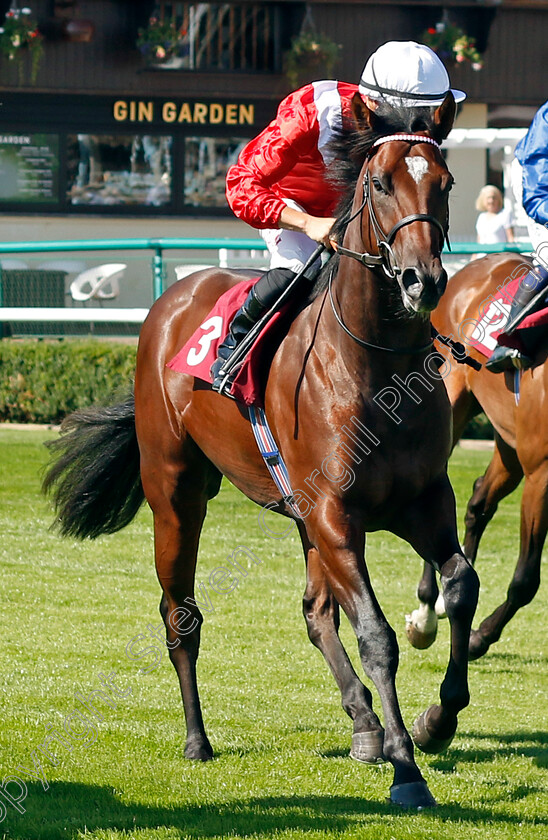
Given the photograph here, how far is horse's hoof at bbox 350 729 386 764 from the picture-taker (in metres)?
3.86

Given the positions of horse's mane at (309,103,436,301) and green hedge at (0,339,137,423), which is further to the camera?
green hedge at (0,339,137,423)

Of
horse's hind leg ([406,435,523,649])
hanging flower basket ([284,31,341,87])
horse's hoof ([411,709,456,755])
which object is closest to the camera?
horse's hoof ([411,709,456,755])

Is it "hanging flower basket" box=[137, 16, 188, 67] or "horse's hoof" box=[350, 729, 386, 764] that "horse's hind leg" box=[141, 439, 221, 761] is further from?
"hanging flower basket" box=[137, 16, 188, 67]

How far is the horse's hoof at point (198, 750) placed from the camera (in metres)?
4.08

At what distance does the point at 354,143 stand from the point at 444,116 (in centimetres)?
27

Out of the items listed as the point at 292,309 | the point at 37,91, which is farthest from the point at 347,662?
the point at 37,91

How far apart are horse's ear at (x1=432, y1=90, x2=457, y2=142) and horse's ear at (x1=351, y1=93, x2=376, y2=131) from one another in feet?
0.58

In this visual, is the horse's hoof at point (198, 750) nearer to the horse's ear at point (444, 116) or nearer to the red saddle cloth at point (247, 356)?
the red saddle cloth at point (247, 356)

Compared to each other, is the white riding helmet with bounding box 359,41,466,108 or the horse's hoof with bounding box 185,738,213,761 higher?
the white riding helmet with bounding box 359,41,466,108

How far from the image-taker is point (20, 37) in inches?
619

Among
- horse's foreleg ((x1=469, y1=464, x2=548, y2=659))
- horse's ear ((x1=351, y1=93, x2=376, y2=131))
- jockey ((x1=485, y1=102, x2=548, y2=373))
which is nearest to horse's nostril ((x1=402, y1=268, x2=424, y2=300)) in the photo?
horse's ear ((x1=351, y1=93, x2=376, y2=131))

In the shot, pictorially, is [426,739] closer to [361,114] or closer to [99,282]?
[361,114]

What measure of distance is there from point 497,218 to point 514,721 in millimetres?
Result: 7889

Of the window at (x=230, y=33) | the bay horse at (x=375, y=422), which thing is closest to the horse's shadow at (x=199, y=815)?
the bay horse at (x=375, y=422)
